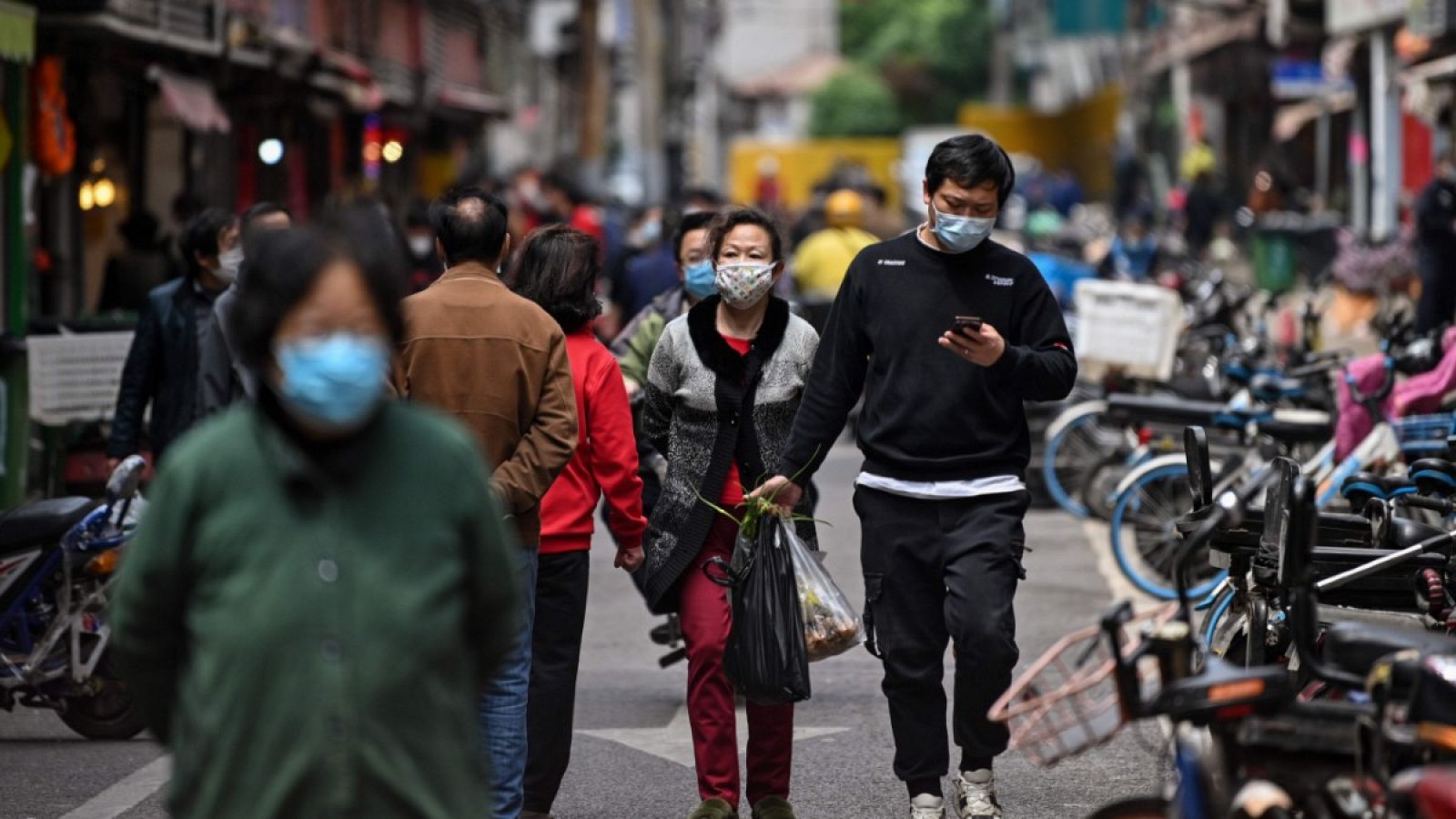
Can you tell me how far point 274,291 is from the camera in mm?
3545

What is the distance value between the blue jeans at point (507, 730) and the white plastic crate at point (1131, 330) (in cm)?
841

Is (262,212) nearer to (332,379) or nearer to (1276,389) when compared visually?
(1276,389)

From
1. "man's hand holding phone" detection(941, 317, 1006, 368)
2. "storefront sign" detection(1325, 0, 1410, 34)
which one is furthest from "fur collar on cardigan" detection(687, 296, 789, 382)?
"storefront sign" detection(1325, 0, 1410, 34)

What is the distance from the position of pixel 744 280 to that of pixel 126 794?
2.64m

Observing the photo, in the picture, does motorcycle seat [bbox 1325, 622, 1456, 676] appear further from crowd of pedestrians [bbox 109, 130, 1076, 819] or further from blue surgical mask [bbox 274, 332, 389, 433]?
blue surgical mask [bbox 274, 332, 389, 433]

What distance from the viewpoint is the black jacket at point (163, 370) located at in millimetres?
9688

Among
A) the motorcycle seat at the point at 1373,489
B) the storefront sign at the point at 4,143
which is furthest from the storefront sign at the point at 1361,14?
the motorcycle seat at the point at 1373,489

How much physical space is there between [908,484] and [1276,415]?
18.3 ft

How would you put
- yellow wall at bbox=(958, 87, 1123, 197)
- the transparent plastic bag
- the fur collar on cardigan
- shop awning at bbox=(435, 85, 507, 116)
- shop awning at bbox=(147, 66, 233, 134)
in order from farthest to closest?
yellow wall at bbox=(958, 87, 1123, 197) → shop awning at bbox=(435, 85, 507, 116) → shop awning at bbox=(147, 66, 233, 134) → the fur collar on cardigan → the transparent plastic bag

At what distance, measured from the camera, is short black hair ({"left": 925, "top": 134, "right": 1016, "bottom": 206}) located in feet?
20.3

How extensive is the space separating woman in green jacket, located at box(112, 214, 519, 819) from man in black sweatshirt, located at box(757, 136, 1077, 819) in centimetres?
279

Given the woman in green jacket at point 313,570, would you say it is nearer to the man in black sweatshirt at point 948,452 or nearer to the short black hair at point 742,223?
the man in black sweatshirt at point 948,452

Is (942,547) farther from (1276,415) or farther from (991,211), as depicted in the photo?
(1276,415)

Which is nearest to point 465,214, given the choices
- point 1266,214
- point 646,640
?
point 646,640
